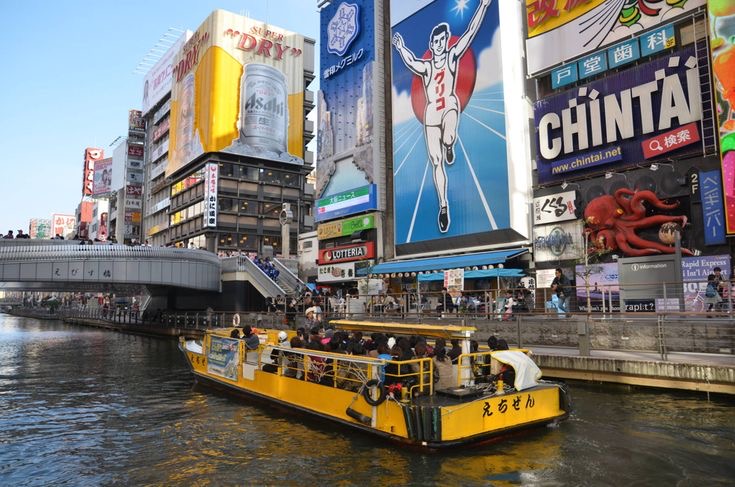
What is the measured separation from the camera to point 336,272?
50938 mm

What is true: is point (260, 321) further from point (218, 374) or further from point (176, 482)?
point (176, 482)

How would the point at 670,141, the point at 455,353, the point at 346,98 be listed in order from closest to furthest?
the point at 455,353 < the point at 670,141 < the point at 346,98

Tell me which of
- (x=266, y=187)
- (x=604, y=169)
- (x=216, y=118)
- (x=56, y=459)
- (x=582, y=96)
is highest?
(x=216, y=118)

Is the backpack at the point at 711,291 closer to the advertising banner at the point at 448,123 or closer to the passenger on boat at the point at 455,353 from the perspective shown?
the passenger on boat at the point at 455,353

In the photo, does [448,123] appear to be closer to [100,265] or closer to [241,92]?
[100,265]

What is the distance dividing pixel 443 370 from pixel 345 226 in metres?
39.2

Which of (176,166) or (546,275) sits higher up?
(176,166)

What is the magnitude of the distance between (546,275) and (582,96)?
1070 cm

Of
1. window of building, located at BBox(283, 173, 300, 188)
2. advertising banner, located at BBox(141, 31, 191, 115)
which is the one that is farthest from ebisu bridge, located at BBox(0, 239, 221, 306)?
advertising banner, located at BBox(141, 31, 191, 115)

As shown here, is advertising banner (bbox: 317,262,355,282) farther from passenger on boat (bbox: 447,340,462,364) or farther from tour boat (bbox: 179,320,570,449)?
passenger on boat (bbox: 447,340,462,364)

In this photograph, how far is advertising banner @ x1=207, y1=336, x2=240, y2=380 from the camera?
16.9 metres

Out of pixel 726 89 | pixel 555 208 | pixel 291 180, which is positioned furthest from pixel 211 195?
pixel 726 89

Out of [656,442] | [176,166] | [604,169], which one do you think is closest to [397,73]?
[604,169]

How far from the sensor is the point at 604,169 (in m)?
30.0
